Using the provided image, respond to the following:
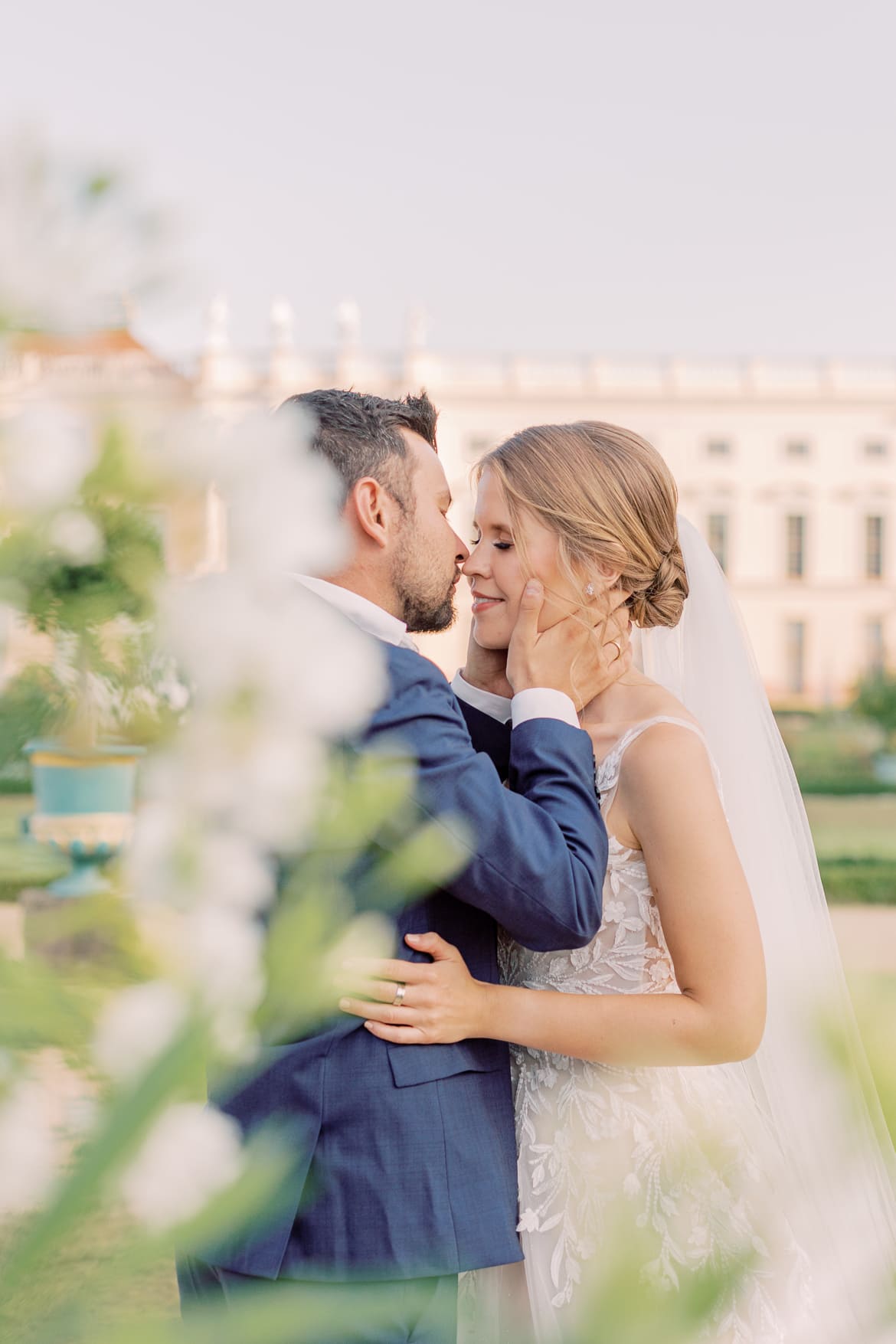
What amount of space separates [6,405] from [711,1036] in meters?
1.41

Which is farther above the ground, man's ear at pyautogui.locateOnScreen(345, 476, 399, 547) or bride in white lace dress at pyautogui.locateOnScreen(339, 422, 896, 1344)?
man's ear at pyautogui.locateOnScreen(345, 476, 399, 547)

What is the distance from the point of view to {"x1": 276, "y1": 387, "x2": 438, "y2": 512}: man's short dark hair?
141cm

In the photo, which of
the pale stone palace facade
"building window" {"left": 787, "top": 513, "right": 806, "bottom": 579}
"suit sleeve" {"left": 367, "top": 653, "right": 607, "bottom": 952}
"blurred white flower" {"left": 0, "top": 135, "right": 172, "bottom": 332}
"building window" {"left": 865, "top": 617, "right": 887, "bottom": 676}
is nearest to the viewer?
"blurred white flower" {"left": 0, "top": 135, "right": 172, "bottom": 332}

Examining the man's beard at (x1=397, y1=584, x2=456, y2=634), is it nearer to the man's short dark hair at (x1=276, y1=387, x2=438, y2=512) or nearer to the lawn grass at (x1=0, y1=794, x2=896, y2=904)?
the man's short dark hair at (x1=276, y1=387, x2=438, y2=512)

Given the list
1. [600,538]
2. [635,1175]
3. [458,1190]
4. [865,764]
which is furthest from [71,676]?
[865,764]

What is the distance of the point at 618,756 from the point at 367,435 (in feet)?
1.88

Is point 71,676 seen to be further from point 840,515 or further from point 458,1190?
point 840,515

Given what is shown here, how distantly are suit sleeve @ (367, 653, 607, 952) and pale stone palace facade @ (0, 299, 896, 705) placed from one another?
4053 cm

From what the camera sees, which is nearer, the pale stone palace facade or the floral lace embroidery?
the floral lace embroidery

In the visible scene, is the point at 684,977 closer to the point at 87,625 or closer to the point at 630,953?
the point at 630,953

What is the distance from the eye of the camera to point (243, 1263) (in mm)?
473

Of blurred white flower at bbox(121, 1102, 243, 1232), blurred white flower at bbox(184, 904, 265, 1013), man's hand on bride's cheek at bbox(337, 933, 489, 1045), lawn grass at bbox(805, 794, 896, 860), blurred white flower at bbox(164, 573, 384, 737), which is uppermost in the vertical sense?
blurred white flower at bbox(164, 573, 384, 737)

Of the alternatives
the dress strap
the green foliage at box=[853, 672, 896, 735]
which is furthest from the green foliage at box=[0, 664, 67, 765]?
the green foliage at box=[853, 672, 896, 735]

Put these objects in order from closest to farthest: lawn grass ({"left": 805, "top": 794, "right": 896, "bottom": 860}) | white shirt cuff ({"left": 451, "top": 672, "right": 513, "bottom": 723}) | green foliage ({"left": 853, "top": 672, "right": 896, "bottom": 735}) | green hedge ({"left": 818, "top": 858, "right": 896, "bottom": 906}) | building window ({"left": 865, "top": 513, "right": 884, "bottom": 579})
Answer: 1. white shirt cuff ({"left": 451, "top": 672, "right": 513, "bottom": 723})
2. green hedge ({"left": 818, "top": 858, "right": 896, "bottom": 906})
3. lawn grass ({"left": 805, "top": 794, "right": 896, "bottom": 860})
4. green foliage ({"left": 853, "top": 672, "right": 896, "bottom": 735})
5. building window ({"left": 865, "top": 513, "right": 884, "bottom": 579})
